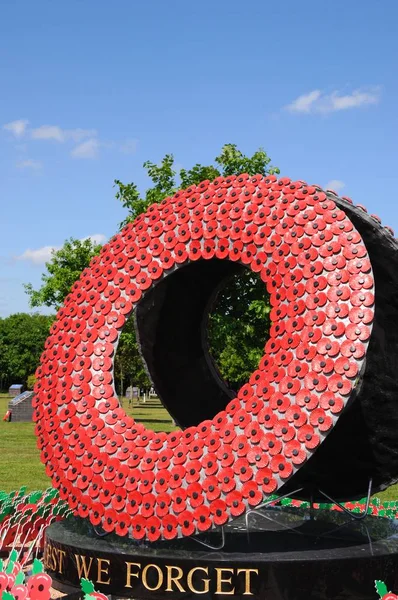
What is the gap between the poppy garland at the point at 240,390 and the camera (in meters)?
6.98

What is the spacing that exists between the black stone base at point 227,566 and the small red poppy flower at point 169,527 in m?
0.21

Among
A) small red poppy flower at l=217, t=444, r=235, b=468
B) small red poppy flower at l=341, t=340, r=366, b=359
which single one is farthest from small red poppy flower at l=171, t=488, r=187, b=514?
small red poppy flower at l=341, t=340, r=366, b=359

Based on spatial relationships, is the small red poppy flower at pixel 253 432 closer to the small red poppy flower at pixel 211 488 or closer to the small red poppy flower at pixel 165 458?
the small red poppy flower at pixel 211 488

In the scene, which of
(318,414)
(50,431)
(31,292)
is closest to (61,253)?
(31,292)

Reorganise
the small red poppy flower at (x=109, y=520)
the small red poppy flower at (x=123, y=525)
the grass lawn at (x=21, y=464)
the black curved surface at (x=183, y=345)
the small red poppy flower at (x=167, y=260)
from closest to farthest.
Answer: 1. the small red poppy flower at (x=123, y=525)
2. the small red poppy flower at (x=109, y=520)
3. the small red poppy flower at (x=167, y=260)
4. the black curved surface at (x=183, y=345)
5. the grass lawn at (x=21, y=464)

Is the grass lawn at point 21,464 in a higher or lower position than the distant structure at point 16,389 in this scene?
lower

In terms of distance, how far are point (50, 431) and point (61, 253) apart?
23.9 meters

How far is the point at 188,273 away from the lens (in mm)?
10156

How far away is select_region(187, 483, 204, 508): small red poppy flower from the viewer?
7109 mm

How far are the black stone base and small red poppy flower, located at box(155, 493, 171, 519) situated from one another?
405 millimetres

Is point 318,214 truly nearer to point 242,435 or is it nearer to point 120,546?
point 242,435

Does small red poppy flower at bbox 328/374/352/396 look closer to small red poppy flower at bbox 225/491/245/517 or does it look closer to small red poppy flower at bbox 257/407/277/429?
small red poppy flower at bbox 257/407/277/429

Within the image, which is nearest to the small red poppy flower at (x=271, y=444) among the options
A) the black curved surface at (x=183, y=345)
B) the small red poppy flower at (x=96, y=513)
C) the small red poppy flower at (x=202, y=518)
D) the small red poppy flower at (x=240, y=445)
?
the small red poppy flower at (x=240, y=445)

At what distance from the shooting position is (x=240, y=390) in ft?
24.5
